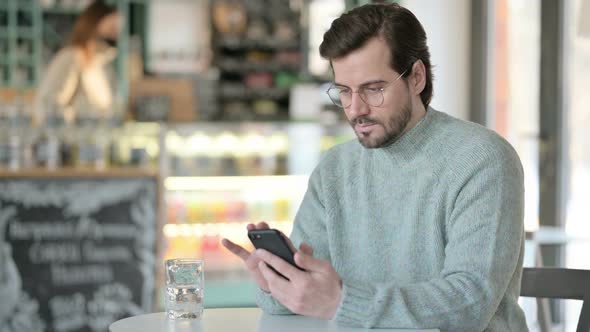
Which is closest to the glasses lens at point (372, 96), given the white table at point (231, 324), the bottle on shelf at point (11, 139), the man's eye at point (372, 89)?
the man's eye at point (372, 89)

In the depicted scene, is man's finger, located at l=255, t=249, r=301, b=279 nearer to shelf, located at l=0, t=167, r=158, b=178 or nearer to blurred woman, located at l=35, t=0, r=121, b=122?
shelf, located at l=0, t=167, r=158, b=178

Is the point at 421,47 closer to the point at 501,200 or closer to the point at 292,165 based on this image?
the point at 501,200

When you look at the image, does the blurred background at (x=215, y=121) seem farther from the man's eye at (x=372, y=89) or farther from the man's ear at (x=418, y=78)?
the man's eye at (x=372, y=89)

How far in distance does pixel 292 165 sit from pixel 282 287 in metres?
4.51

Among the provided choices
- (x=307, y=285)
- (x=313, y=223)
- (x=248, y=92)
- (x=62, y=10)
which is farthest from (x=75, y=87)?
(x=307, y=285)

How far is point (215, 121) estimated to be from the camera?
6117 millimetres

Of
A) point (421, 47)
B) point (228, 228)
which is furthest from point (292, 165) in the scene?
point (421, 47)

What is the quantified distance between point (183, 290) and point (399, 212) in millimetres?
514

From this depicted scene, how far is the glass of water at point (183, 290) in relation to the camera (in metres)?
1.92

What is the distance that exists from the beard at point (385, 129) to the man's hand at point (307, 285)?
0.38 metres

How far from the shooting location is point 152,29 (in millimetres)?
7918

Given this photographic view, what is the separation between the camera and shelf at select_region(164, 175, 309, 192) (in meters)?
6.05

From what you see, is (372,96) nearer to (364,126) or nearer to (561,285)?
(364,126)

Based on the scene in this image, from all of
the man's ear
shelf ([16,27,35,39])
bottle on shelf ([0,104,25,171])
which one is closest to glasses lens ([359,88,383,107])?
the man's ear
